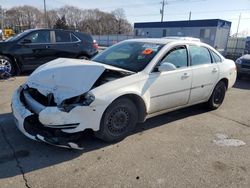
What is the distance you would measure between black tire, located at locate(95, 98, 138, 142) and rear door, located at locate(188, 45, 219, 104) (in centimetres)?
149

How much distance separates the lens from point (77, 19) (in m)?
85.4

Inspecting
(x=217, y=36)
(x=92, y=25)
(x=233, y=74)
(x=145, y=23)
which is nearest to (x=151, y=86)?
(x=233, y=74)

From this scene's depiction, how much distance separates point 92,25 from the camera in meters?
82.1

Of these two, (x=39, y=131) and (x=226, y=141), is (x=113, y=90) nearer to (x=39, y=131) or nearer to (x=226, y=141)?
(x=39, y=131)

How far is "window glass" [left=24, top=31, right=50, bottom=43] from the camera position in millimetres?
8273

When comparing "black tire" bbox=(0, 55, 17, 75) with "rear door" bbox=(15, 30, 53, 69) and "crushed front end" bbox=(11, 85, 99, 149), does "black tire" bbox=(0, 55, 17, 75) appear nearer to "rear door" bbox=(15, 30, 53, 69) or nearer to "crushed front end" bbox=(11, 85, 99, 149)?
"rear door" bbox=(15, 30, 53, 69)

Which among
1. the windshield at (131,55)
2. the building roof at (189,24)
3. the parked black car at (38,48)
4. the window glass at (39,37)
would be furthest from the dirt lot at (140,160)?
the building roof at (189,24)

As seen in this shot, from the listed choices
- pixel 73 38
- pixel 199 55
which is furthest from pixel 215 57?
pixel 73 38

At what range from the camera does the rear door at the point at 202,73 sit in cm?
466

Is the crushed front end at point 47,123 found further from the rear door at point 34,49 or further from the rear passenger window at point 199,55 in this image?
the rear door at point 34,49

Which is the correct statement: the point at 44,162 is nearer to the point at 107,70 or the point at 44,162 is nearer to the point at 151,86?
the point at 107,70


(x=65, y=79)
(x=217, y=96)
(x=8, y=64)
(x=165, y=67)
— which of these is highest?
(x=165, y=67)

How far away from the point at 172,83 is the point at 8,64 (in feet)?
19.8

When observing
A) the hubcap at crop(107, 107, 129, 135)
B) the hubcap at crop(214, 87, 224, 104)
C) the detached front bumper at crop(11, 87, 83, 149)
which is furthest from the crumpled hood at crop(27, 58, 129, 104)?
the hubcap at crop(214, 87, 224, 104)
